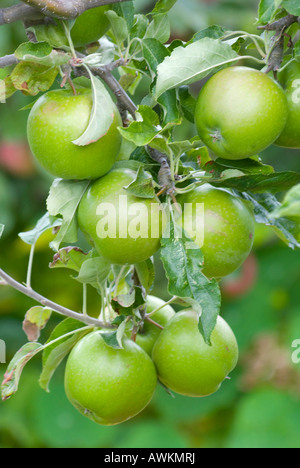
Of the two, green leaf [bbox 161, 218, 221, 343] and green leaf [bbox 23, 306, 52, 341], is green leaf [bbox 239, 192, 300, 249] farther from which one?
green leaf [bbox 23, 306, 52, 341]

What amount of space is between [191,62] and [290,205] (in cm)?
24

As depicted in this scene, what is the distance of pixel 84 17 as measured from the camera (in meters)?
0.72

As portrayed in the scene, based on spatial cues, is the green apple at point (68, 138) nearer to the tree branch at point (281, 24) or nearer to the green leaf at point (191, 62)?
the green leaf at point (191, 62)

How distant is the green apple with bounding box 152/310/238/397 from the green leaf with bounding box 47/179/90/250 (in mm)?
187

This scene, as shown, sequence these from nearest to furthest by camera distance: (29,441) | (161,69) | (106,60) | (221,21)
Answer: (161,69) → (106,60) → (29,441) → (221,21)

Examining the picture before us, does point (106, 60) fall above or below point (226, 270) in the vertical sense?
above

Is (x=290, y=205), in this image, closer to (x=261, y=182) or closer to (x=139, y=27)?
(x=261, y=182)

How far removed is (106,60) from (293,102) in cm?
23

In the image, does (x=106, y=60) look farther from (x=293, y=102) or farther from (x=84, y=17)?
(x=293, y=102)

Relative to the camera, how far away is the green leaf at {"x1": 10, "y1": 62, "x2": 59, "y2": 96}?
0.67m

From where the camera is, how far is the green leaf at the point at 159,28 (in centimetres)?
75

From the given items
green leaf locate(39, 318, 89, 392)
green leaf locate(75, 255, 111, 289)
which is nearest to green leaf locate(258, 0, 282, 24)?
green leaf locate(75, 255, 111, 289)

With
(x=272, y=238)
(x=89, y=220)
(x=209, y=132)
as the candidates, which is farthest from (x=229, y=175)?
(x=272, y=238)

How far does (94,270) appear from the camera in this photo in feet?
2.49
